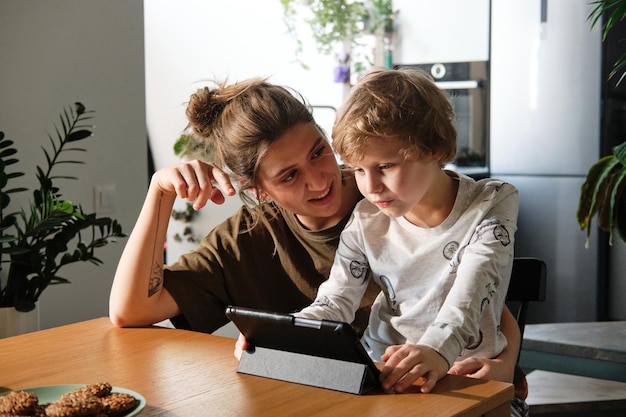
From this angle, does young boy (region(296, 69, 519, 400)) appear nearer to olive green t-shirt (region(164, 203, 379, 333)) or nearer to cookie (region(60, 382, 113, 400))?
olive green t-shirt (region(164, 203, 379, 333))

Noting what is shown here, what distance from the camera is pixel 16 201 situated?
2508 millimetres

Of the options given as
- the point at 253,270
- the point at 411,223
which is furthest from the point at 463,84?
the point at 411,223

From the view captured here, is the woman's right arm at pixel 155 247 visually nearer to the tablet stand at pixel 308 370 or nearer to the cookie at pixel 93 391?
the tablet stand at pixel 308 370

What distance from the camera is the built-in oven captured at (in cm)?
453

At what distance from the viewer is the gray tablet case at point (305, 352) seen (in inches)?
45.8

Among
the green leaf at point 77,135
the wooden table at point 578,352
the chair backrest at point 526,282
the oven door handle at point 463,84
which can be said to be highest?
the oven door handle at point 463,84

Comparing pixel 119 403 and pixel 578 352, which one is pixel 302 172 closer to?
pixel 119 403

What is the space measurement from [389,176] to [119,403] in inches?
25.6

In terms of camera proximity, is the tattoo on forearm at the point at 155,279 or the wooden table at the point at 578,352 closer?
the tattoo on forearm at the point at 155,279

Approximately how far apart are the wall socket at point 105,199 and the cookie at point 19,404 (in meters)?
1.73

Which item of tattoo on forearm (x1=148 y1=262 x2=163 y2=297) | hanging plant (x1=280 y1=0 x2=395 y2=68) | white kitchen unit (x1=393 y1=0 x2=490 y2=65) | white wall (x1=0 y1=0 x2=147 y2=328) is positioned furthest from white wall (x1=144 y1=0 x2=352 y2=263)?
tattoo on forearm (x1=148 y1=262 x2=163 y2=297)

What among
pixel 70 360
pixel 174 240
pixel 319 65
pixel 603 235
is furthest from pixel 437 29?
pixel 70 360

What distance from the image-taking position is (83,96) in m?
2.70

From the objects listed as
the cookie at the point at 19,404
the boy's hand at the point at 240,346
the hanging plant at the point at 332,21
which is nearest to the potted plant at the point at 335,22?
the hanging plant at the point at 332,21
